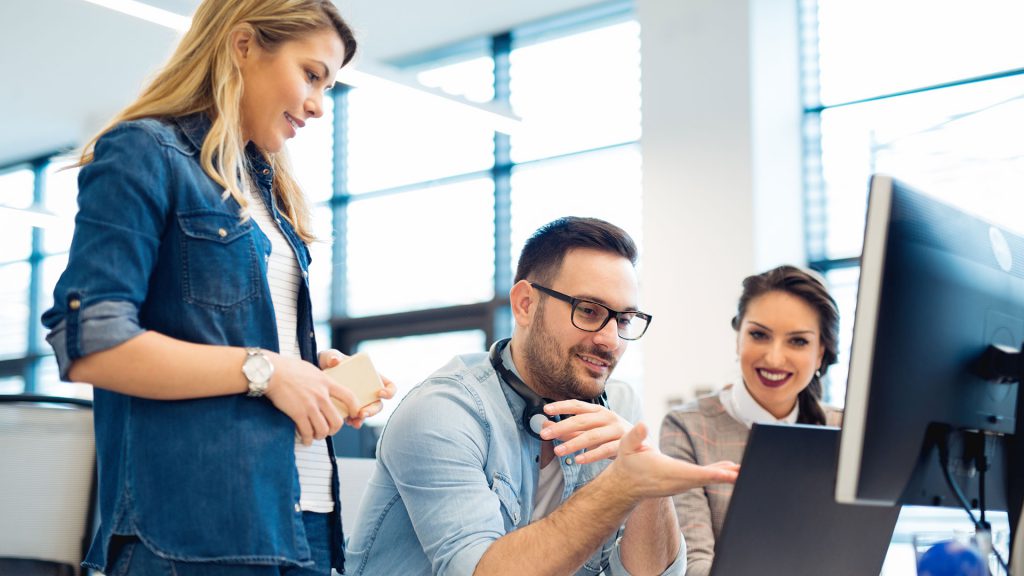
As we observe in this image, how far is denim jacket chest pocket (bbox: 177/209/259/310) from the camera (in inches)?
49.3

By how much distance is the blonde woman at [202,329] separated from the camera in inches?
46.3

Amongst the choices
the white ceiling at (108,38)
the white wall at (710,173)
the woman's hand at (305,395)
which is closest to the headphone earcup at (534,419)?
the woman's hand at (305,395)

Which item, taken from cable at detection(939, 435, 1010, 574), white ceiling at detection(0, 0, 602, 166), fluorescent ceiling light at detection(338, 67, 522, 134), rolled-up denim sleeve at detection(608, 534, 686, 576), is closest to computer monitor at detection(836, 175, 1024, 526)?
cable at detection(939, 435, 1010, 574)

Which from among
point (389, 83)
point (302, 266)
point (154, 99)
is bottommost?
point (302, 266)

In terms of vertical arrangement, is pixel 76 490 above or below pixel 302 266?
below

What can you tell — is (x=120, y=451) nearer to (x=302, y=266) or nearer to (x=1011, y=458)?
(x=302, y=266)

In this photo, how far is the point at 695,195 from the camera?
17.5 ft

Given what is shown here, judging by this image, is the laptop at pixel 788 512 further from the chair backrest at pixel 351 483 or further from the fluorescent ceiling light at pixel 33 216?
the fluorescent ceiling light at pixel 33 216

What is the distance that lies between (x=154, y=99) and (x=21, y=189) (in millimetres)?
8140

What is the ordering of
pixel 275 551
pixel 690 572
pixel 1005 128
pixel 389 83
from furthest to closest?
pixel 1005 128, pixel 389 83, pixel 690 572, pixel 275 551

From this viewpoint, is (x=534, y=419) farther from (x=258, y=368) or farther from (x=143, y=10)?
(x=143, y=10)

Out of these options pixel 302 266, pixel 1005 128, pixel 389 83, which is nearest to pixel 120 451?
pixel 302 266

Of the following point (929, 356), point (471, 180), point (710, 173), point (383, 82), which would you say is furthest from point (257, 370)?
point (471, 180)

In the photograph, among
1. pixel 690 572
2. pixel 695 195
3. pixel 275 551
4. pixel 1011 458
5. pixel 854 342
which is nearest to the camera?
pixel 854 342
